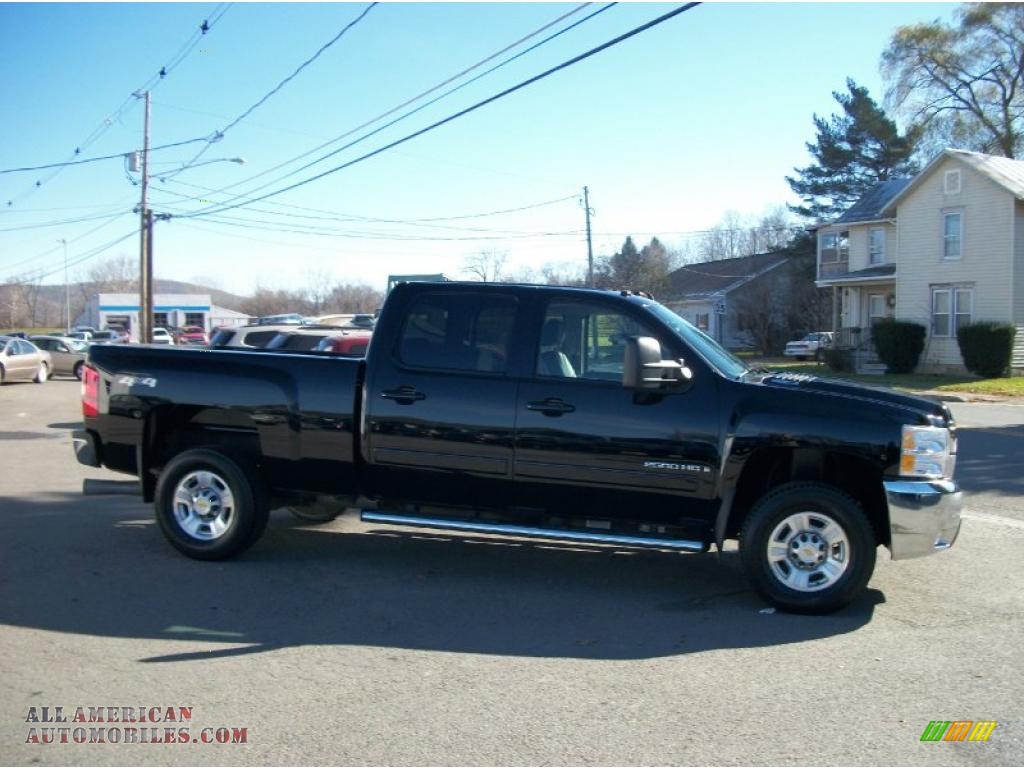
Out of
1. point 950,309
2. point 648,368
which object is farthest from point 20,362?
point 950,309

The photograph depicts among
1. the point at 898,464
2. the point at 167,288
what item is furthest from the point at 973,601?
the point at 167,288

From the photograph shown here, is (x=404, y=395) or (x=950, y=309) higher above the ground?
(x=950, y=309)

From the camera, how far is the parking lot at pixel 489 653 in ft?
13.6

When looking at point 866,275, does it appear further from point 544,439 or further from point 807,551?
point 544,439

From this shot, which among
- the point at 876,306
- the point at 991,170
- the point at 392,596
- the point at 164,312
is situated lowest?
the point at 392,596

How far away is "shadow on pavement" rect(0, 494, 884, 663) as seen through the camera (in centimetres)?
552

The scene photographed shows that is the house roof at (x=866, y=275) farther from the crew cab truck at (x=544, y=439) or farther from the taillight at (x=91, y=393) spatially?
the taillight at (x=91, y=393)

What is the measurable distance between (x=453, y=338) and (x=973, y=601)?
3840 millimetres

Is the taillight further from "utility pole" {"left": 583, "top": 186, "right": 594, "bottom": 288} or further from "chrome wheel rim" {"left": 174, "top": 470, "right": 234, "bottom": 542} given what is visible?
"utility pole" {"left": 583, "top": 186, "right": 594, "bottom": 288}

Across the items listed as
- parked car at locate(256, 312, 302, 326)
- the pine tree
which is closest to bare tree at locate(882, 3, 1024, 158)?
the pine tree

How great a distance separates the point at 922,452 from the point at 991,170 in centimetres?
3131

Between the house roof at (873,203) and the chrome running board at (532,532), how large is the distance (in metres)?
37.6

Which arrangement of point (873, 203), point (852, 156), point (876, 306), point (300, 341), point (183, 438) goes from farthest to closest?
1. point (852, 156)
2. point (873, 203)
3. point (876, 306)
4. point (300, 341)
5. point (183, 438)

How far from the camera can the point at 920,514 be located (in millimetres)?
5797
